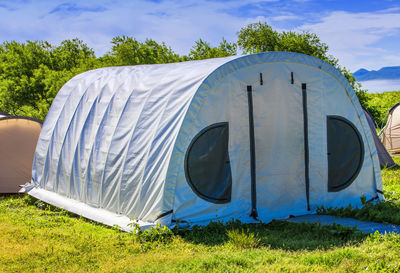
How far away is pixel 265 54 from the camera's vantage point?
26.7 ft

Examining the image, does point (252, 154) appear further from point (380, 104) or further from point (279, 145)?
point (380, 104)

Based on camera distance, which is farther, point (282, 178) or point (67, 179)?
point (67, 179)

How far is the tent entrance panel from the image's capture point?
814 centimetres

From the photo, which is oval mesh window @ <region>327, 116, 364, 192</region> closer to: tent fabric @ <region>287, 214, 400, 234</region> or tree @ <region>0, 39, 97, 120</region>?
tent fabric @ <region>287, 214, 400, 234</region>

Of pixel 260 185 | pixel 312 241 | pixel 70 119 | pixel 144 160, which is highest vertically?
pixel 70 119

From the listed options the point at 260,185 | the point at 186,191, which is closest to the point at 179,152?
the point at 186,191

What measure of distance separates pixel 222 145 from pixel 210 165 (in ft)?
1.21

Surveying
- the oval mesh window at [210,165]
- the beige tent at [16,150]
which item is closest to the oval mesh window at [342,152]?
the oval mesh window at [210,165]

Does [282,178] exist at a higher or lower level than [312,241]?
higher

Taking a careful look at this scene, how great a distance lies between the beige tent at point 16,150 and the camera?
11.4m

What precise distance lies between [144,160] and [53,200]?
3000 millimetres

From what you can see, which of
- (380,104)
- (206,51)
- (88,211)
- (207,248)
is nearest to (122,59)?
(206,51)

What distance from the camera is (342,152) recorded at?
8.91 metres

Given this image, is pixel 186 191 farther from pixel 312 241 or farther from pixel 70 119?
pixel 70 119
